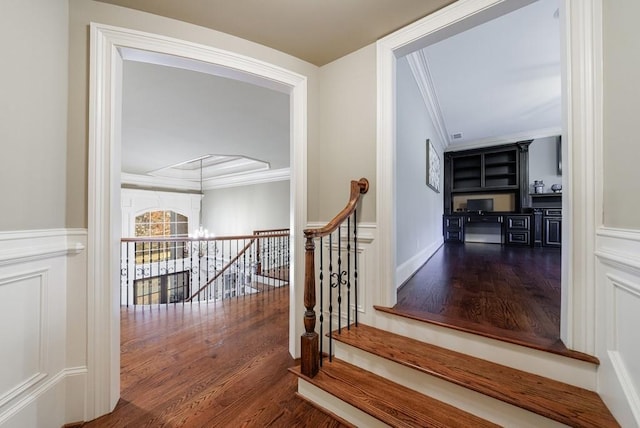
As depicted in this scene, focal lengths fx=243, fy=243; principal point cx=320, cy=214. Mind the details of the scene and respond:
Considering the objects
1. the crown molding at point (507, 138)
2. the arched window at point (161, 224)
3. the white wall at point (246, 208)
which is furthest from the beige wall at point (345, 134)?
the arched window at point (161, 224)

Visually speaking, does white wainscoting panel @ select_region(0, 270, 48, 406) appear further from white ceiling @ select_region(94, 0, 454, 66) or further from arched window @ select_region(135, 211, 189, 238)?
arched window @ select_region(135, 211, 189, 238)

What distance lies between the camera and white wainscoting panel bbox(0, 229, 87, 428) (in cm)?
107

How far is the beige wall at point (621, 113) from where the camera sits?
86 cm

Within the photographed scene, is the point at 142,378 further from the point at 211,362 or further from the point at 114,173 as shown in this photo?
the point at 114,173

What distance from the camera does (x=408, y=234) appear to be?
262 cm

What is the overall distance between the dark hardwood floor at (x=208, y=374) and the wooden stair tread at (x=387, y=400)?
0.16m

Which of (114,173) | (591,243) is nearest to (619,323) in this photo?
(591,243)

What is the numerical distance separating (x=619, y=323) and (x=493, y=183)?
18.4ft

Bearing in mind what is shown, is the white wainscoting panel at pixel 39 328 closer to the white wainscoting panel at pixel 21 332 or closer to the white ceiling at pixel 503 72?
the white wainscoting panel at pixel 21 332

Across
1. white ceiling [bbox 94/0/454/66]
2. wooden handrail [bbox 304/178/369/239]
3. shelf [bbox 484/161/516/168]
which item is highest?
white ceiling [bbox 94/0/454/66]

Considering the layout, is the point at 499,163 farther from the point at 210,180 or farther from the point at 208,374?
the point at 210,180

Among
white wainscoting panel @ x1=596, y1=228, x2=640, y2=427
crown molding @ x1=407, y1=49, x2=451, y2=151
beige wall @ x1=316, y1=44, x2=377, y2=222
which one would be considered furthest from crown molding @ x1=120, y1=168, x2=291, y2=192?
white wainscoting panel @ x1=596, y1=228, x2=640, y2=427

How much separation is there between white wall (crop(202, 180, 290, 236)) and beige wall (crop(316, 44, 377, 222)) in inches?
186

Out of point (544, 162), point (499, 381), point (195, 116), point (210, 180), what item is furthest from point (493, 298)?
point (210, 180)
